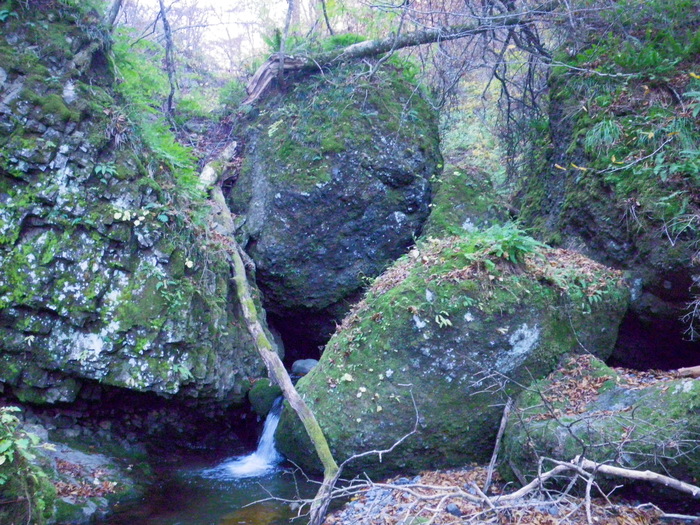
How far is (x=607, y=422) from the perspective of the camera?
5.18 metres

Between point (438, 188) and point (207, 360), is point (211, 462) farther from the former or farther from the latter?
point (438, 188)

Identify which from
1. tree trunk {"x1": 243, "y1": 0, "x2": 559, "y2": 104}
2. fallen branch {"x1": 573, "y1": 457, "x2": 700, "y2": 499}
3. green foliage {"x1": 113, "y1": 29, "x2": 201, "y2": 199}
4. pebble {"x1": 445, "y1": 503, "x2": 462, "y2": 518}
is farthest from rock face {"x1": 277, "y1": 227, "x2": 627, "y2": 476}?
tree trunk {"x1": 243, "y1": 0, "x2": 559, "y2": 104}

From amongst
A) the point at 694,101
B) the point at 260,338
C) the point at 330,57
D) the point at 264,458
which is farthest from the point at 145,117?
the point at 694,101

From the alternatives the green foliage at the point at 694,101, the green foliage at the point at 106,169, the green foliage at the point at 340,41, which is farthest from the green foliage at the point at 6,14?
the green foliage at the point at 694,101

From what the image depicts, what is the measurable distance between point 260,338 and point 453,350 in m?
2.93

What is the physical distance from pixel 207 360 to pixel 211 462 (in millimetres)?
1640

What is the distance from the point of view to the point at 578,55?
8539mm

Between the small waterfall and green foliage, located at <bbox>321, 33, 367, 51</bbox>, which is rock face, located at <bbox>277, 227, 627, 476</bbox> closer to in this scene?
the small waterfall

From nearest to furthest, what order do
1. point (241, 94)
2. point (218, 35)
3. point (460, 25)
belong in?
point (460, 25) < point (241, 94) < point (218, 35)

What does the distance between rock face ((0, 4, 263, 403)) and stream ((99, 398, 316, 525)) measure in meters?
1.04

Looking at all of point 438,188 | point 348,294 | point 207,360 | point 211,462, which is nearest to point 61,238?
point 207,360

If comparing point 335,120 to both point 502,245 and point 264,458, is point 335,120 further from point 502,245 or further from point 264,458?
point 264,458

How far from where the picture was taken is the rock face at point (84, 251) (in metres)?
6.43

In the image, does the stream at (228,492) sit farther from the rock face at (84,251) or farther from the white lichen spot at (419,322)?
the white lichen spot at (419,322)
